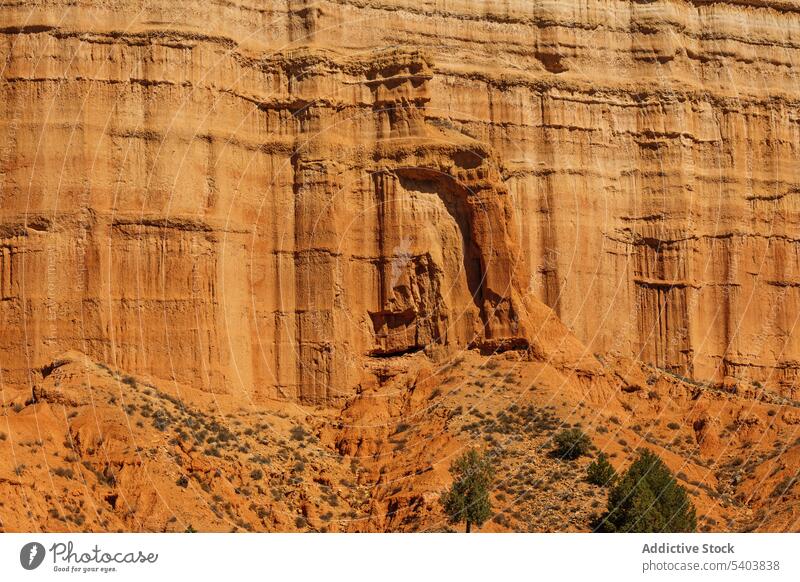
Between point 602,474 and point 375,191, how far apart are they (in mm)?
15339

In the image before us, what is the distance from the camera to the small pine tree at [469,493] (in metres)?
68.4

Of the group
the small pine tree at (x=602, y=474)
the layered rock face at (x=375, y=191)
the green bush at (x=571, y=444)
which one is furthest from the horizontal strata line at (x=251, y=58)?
the small pine tree at (x=602, y=474)

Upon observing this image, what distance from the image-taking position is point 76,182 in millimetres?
76875

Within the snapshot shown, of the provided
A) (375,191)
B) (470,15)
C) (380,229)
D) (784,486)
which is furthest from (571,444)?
(470,15)

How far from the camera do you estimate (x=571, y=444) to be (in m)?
73.8

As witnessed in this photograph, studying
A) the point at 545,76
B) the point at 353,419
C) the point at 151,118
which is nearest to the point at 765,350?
the point at 545,76

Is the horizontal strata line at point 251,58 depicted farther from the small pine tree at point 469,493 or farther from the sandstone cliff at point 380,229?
the small pine tree at point 469,493

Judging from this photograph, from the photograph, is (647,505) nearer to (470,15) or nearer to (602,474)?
(602,474)

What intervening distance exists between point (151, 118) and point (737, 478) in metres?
23.5

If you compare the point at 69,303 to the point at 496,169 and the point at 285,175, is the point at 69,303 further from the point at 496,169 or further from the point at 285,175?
the point at 496,169

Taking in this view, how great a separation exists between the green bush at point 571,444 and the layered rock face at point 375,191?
18.5ft

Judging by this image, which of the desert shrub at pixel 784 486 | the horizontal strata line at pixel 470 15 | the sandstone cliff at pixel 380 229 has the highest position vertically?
the horizontal strata line at pixel 470 15

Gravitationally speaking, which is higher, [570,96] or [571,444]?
[570,96]
